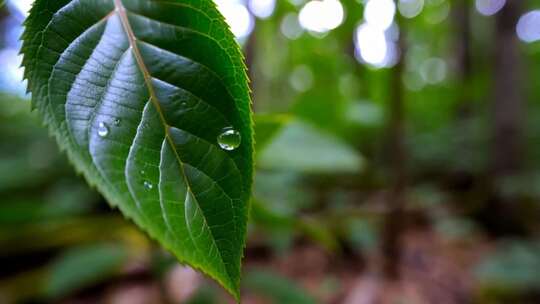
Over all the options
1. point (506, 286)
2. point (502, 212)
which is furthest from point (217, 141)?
point (502, 212)

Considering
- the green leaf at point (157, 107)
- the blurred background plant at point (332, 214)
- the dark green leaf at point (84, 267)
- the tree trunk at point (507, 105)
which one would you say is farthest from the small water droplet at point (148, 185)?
the tree trunk at point (507, 105)

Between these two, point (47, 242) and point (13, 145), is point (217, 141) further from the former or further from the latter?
point (13, 145)

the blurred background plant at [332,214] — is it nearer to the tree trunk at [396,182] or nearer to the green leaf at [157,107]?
the tree trunk at [396,182]

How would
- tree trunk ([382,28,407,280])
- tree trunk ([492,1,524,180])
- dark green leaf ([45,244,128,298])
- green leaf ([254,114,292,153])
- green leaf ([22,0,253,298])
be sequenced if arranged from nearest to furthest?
green leaf ([22,0,253,298])
green leaf ([254,114,292,153])
dark green leaf ([45,244,128,298])
tree trunk ([382,28,407,280])
tree trunk ([492,1,524,180])

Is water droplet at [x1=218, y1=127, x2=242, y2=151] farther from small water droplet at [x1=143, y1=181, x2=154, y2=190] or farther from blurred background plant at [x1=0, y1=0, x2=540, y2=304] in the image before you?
blurred background plant at [x1=0, y1=0, x2=540, y2=304]

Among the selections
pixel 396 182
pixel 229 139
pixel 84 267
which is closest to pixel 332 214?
pixel 396 182

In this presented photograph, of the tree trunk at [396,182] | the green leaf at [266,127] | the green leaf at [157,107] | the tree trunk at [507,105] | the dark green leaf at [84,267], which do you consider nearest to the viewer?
the green leaf at [157,107]

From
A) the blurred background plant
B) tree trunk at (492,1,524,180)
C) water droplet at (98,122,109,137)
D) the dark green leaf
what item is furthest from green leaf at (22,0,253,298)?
tree trunk at (492,1,524,180)
